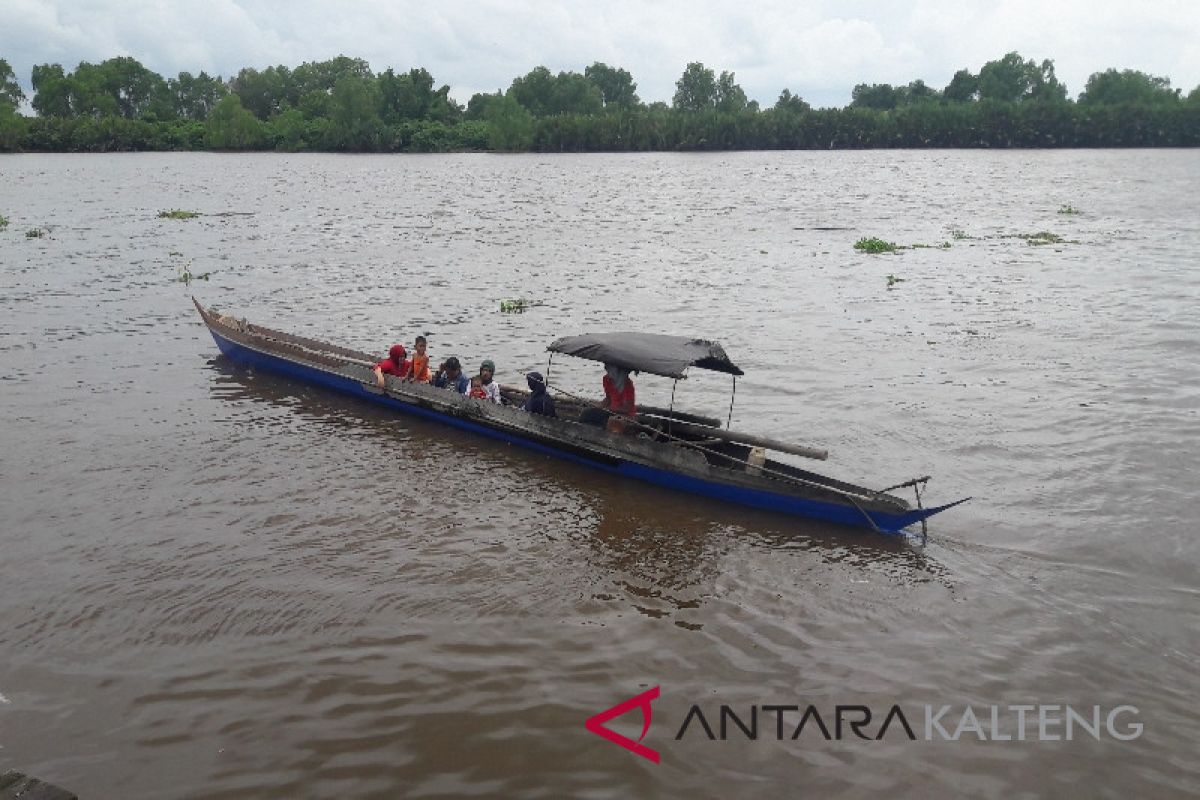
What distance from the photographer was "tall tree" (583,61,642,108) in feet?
533

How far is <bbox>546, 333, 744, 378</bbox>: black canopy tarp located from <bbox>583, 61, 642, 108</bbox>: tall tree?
514ft

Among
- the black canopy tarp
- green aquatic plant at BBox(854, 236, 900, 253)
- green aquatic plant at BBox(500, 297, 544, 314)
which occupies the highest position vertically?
green aquatic plant at BBox(854, 236, 900, 253)

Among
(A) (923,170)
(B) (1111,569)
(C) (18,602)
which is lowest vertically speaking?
(C) (18,602)

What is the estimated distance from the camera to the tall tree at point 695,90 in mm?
153250

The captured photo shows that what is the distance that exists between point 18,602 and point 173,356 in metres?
11.7

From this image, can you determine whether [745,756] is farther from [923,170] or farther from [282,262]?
[923,170]

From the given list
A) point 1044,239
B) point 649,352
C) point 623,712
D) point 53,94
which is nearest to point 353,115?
point 53,94

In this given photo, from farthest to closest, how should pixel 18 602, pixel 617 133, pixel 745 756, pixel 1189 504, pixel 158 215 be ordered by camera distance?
pixel 617 133, pixel 158 215, pixel 1189 504, pixel 18 602, pixel 745 756

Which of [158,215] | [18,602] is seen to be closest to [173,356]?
[18,602]

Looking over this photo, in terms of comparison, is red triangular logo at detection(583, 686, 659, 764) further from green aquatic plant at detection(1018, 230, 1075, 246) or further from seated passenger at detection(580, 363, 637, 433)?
green aquatic plant at detection(1018, 230, 1075, 246)

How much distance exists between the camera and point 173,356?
20.6 meters

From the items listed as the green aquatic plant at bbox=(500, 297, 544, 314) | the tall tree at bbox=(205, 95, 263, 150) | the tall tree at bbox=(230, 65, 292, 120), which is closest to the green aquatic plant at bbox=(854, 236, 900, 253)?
the green aquatic plant at bbox=(500, 297, 544, 314)

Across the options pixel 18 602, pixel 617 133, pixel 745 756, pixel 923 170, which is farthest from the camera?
pixel 617 133

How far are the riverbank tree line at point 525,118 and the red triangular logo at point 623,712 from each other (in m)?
108
